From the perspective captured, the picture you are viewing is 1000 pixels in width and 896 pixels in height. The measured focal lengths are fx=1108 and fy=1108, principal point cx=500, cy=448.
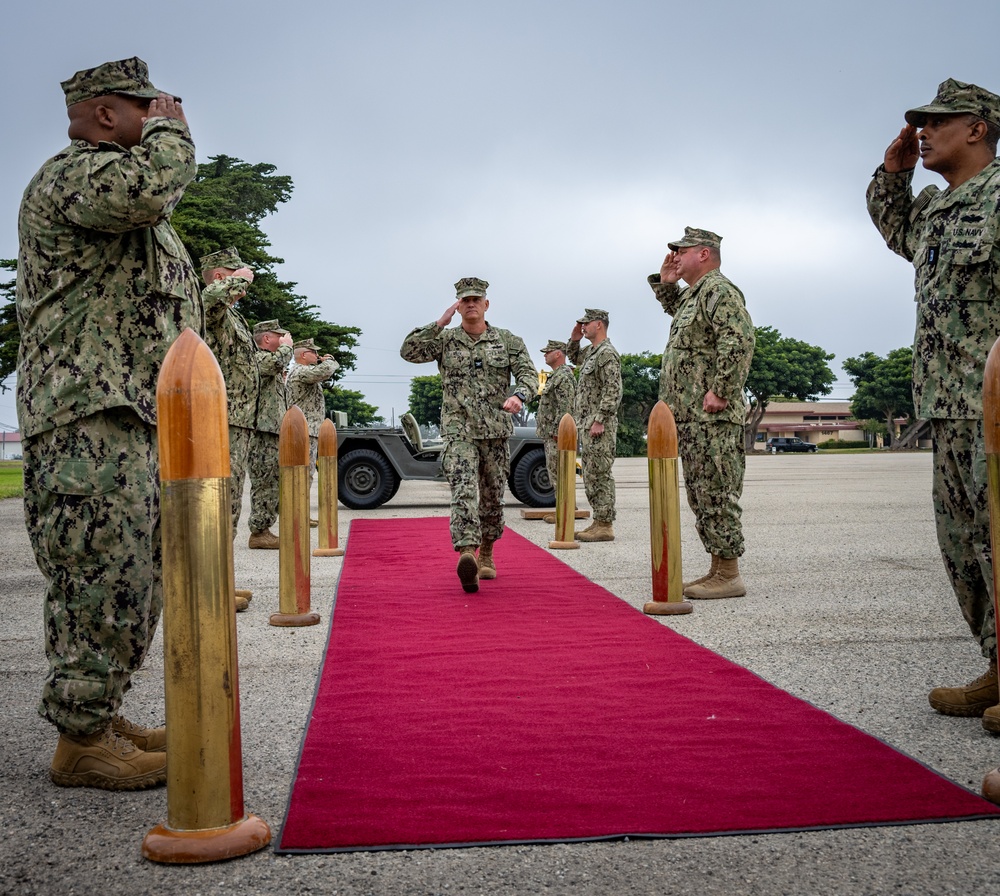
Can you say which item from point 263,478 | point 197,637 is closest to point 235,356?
point 263,478

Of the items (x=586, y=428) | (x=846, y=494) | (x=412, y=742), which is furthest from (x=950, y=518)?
(x=846, y=494)

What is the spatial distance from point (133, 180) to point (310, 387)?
11.2 metres

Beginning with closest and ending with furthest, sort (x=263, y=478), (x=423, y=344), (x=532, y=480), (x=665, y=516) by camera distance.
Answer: (x=665, y=516) → (x=423, y=344) → (x=263, y=478) → (x=532, y=480)

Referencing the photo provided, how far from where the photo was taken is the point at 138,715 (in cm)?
415

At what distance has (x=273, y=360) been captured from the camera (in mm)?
10469

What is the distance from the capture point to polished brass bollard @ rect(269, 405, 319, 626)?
6.14 m

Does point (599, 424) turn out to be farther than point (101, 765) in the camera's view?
Yes

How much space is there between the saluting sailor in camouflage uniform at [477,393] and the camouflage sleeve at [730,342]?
137 centimetres

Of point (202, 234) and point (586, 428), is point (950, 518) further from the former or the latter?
point (202, 234)

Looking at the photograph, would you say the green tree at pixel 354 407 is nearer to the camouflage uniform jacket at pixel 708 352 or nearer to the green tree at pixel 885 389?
the green tree at pixel 885 389

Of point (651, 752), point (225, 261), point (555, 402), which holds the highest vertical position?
point (225, 261)

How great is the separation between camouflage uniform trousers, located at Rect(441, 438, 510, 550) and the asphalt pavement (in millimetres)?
630

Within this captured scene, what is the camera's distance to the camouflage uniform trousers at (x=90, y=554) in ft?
10.5

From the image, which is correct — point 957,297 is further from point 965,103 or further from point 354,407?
point 354,407
